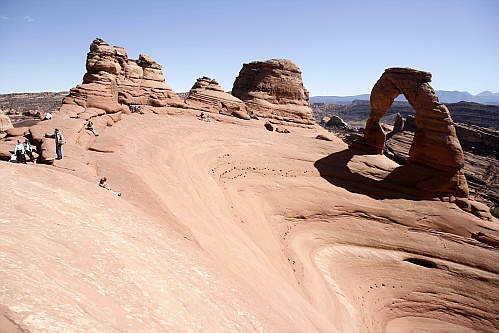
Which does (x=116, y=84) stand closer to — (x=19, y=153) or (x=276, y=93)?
(x=19, y=153)

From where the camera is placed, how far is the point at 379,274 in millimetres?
12258

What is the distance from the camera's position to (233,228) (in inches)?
407

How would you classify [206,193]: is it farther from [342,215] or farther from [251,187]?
[342,215]

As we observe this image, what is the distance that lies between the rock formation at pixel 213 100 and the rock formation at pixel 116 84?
274cm

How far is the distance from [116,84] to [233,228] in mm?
17108

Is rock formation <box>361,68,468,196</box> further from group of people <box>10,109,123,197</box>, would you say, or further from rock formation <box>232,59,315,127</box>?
rock formation <box>232,59,315,127</box>

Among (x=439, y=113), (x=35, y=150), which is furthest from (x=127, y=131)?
(x=439, y=113)

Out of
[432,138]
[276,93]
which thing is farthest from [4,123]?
[276,93]

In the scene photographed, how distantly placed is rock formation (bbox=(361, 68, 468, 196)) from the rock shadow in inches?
10.3

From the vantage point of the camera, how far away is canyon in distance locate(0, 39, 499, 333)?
4504mm

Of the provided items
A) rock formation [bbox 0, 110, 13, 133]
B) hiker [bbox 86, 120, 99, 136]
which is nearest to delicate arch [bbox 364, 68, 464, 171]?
hiker [bbox 86, 120, 99, 136]

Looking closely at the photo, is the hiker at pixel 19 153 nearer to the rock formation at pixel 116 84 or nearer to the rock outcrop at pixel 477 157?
the rock formation at pixel 116 84

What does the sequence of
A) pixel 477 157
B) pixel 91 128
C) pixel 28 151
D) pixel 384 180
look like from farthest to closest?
1. pixel 477 157
2. pixel 384 180
3. pixel 91 128
4. pixel 28 151

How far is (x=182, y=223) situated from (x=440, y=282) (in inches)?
393
